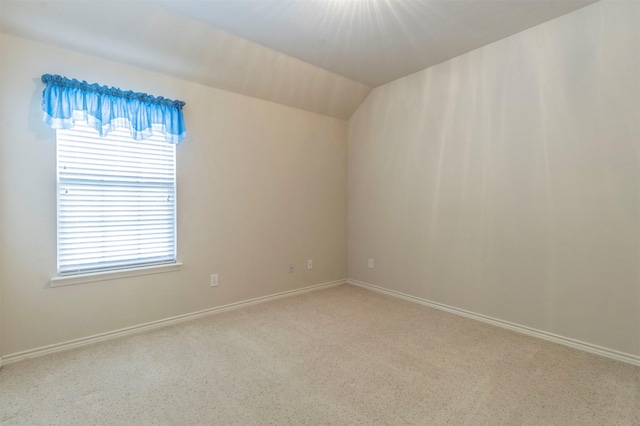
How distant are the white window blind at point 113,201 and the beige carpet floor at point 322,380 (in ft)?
2.35

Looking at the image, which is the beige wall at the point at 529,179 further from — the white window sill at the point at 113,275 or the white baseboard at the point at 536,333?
the white window sill at the point at 113,275

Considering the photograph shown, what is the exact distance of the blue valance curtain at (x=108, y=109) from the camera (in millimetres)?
2383

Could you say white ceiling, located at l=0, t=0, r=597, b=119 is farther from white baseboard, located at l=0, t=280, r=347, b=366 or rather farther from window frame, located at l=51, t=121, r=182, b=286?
white baseboard, located at l=0, t=280, r=347, b=366

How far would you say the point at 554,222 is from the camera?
2613mm

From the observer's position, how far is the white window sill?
2489mm

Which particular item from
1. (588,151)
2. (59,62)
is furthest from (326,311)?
(59,62)

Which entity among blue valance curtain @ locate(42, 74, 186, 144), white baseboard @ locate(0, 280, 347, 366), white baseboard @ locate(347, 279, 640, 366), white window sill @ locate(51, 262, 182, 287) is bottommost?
white baseboard @ locate(0, 280, 347, 366)

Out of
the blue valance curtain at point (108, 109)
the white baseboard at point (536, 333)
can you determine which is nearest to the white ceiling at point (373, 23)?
the blue valance curtain at point (108, 109)

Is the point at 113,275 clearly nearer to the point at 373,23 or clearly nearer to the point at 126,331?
the point at 126,331

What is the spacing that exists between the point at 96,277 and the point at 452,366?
9.37ft

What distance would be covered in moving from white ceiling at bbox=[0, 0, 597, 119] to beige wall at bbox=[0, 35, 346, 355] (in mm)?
177

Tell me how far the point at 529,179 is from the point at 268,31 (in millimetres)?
2572

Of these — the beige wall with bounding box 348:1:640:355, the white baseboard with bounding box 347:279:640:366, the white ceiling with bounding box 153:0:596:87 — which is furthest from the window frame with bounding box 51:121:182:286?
the white baseboard with bounding box 347:279:640:366

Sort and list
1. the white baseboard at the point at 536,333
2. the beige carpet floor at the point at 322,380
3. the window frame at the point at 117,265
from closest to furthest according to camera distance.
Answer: the beige carpet floor at the point at 322,380
the white baseboard at the point at 536,333
the window frame at the point at 117,265
